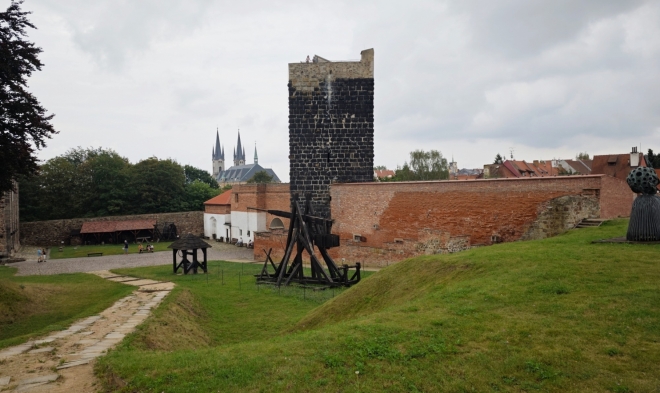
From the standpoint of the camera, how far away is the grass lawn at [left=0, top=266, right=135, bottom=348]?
9656 millimetres

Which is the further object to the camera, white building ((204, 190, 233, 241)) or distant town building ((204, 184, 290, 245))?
white building ((204, 190, 233, 241))

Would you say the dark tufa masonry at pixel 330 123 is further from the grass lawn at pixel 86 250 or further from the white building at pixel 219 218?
the white building at pixel 219 218

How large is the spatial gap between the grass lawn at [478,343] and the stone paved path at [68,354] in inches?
13.1

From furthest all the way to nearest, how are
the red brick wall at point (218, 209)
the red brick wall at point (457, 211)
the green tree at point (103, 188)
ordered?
the green tree at point (103, 188) → the red brick wall at point (218, 209) → the red brick wall at point (457, 211)

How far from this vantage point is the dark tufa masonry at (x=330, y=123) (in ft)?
63.6

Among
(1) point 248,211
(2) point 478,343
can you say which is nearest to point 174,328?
(2) point 478,343

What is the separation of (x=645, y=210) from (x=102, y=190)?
1686 inches

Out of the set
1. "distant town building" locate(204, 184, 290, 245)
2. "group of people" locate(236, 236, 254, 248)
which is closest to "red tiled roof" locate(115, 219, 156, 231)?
"distant town building" locate(204, 184, 290, 245)

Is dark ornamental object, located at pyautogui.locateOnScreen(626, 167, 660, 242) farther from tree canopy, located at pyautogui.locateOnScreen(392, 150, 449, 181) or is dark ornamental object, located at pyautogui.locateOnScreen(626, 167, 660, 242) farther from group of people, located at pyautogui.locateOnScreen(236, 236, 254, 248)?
tree canopy, located at pyautogui.locateOnScreen(392, 150, 449, 181)

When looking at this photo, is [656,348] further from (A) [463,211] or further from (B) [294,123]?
(B) [294,123]

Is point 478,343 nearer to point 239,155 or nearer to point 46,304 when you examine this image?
point 46,304

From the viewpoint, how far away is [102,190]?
140 feet

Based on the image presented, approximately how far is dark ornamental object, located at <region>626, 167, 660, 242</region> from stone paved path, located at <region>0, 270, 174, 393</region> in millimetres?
8992

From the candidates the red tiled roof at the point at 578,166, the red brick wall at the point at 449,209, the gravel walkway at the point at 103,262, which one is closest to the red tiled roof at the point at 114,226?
the gravel walkway at the point at 103,262
